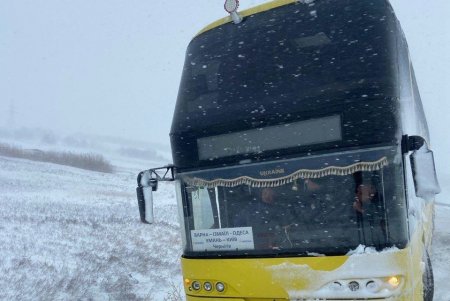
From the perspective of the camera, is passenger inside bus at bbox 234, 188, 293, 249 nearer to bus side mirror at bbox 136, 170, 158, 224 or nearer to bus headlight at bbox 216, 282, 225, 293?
bus headlight at bbox 216, 282, 225, 293

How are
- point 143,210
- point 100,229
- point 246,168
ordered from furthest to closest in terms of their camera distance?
point 100,229 < point 143,210 < point 246,168

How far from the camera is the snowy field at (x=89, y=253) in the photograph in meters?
7.35

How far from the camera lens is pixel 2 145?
155 feet

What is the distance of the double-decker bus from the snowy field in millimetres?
3003

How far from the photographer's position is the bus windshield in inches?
149

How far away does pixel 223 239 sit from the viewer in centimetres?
446

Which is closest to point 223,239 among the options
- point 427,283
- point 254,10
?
point 254,10

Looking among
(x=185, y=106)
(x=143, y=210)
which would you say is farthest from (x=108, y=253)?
(x=185, y=106)

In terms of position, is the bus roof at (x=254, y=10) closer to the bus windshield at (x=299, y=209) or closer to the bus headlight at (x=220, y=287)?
the bus windshield at (x=299, y=209)

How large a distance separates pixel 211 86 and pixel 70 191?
22.0 m

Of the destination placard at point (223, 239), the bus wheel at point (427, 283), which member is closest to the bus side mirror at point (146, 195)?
the destination placard at point (223, 239)

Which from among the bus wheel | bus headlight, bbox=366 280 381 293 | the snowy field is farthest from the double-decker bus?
the snowy field

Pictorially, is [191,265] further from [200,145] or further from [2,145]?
[2,145]

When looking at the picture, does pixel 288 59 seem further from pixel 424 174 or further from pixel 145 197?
pixel 145 197
